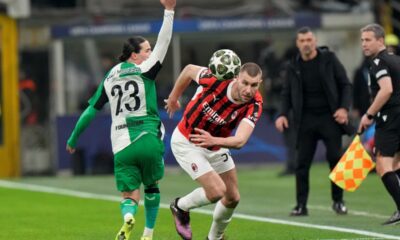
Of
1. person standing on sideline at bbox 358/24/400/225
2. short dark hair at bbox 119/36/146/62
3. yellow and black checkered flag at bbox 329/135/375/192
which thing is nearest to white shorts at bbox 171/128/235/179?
short dark hair at bbox 119/36/146/62

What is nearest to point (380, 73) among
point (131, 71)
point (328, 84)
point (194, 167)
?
point (328, 84)

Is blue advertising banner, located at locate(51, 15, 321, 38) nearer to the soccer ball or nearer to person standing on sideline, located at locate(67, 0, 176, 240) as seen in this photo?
person standing on sideline, located at locate(67, 0, 176, 240)

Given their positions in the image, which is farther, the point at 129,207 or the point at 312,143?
the point at 312,143

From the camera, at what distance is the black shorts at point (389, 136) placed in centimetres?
1336

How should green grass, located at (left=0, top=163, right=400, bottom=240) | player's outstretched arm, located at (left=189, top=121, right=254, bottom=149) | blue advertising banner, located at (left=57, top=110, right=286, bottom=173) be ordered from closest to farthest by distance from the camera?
player's outstretched arm, located at (left=189, top=121, right=254, bottom=149) < green grass, located at (left=0, top=163, right=400, bottom=240) < blue advertising banner, located at (left=57, top=110, right=286, bottom=173)

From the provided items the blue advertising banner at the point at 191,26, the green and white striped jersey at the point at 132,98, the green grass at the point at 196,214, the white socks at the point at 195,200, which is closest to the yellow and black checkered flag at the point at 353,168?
the green grass at the point at 196,214

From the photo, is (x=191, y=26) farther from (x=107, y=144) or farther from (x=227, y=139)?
(x=227, y=139)

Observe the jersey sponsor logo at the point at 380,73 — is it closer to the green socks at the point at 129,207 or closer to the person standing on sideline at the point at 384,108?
the person standing on sideline at the point at 384,108

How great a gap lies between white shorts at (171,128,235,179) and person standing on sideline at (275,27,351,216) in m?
3.33

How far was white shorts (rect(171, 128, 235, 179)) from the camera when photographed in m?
11.2

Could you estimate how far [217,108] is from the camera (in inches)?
437

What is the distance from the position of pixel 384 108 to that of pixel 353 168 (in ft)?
3.65

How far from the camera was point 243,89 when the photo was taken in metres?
10.8

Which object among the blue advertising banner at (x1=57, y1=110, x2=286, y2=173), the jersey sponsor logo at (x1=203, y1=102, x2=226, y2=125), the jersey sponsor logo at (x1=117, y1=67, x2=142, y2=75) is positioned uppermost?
the jersey sponsor logo at (x1=117, y1=67, x2=142, y2=75)
